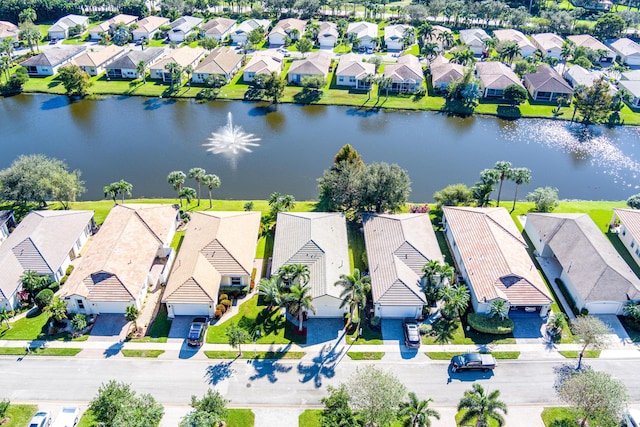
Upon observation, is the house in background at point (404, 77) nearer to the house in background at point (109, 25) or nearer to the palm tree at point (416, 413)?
the palm tree at point (416, 413)

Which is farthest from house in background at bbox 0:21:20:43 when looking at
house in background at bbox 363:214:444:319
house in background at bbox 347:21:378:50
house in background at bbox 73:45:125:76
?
house in background at bbox 363:214:444:319

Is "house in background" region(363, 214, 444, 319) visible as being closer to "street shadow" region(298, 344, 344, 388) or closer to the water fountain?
"street shadow" region(298, 344, 344, 388)

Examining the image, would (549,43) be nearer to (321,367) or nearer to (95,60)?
(95,60)

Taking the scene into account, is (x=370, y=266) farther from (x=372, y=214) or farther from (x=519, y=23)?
(x=519, y=23)

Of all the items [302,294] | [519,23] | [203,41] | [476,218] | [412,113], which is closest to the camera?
[302,294]

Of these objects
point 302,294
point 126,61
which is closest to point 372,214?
point 302,294

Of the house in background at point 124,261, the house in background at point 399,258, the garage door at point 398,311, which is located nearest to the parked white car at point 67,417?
the house in background at point 124,261
